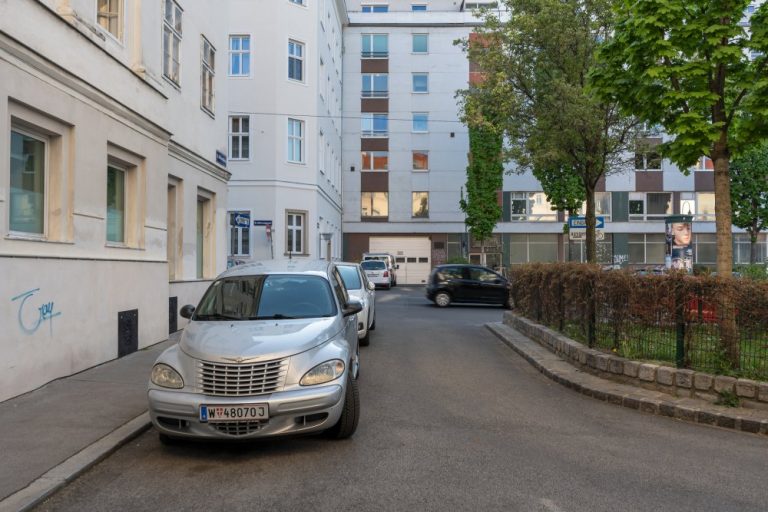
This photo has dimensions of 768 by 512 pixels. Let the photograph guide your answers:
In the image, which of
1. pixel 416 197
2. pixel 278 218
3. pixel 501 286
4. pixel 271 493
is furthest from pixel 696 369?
pixel 416 197

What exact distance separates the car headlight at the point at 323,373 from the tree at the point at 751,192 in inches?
1516

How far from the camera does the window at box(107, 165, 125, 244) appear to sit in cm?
1041

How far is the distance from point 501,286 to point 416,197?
72.3 ft

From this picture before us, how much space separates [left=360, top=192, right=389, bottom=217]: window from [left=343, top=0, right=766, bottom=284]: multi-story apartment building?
72mm

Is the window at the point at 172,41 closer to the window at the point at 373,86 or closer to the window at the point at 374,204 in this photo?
the window at the point at 374,204

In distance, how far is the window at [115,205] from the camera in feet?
34.2

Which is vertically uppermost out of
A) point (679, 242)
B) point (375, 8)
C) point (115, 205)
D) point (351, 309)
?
point (375, 8)

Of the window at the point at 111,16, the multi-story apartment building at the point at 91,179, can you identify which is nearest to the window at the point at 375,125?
the multi-story apartment building at the point at 91,179

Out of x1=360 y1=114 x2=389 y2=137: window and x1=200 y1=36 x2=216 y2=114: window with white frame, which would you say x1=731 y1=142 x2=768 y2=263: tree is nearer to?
x1=360 y1=114 x2=389 y2=137: window

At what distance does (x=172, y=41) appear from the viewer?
42.6 feet

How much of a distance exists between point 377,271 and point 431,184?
12.6 m

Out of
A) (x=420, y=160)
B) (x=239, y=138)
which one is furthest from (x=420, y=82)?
(x=239, y=138)

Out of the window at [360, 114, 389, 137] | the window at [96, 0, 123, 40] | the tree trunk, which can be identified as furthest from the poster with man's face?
the window at [360, 114, 389, 137]

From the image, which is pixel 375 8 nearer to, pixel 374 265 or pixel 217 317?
pixel 374 265
